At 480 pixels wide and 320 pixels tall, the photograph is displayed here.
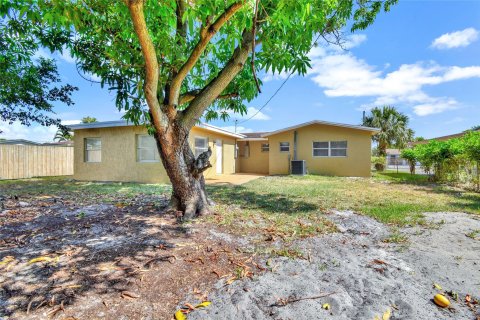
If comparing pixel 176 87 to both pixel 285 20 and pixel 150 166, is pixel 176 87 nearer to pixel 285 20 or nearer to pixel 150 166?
pixel 285 20

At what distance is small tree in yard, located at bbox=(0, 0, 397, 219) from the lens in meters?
2.98

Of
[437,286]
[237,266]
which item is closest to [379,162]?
[437,286]

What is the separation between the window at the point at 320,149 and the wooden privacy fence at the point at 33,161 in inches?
654

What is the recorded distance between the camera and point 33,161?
47.8 feet

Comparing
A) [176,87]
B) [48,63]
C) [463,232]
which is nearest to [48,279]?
[176,87]

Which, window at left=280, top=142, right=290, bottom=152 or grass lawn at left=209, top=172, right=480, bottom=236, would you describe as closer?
grass lawn at left=209, top=172, right=480, bottom=236

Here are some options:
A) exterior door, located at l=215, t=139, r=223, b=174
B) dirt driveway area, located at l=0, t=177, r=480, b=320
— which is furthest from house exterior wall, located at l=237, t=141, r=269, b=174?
dirt driveway area, located at l=0, t=177, r=480, b=320

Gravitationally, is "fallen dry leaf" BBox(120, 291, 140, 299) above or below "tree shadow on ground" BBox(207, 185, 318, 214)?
below

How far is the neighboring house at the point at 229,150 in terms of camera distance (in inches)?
461

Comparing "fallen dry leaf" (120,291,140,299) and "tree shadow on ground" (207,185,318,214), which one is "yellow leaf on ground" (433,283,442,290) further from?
"tree shadow on ground" (207,185,318,214)

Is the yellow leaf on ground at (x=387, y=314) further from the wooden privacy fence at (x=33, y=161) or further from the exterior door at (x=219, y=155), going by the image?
the wooden privacy fence at (x=33, y=161)

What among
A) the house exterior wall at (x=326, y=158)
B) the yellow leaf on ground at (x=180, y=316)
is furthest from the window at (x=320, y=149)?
the yellow leaf on ground at (x=180, y=316)

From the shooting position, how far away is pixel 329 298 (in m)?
2.17

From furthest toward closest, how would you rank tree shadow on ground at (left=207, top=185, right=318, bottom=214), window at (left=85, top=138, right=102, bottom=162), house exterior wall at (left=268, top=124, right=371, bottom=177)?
house exterior wall at (left=268, top=124, right=371, bottom=177) < window at (left=85, top=138, right=102, bottom=162) < tree shadow on ground at (left=207, top=185, right=318, bottom=214)
